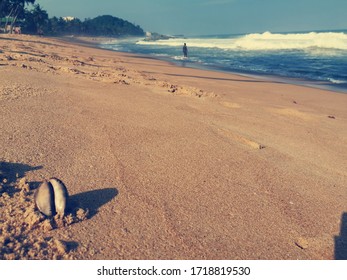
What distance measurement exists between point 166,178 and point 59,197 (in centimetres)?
112

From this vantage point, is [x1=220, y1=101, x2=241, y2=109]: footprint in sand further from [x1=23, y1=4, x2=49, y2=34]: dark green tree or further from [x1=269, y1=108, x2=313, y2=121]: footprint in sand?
[x1=23, y1=4, x2=49, y2=34]: dark green tree

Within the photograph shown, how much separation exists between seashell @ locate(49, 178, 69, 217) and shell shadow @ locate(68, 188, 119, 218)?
0.39 feet

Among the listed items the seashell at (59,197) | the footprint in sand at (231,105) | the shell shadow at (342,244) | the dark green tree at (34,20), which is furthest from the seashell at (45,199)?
the dark green tree at (34,20)

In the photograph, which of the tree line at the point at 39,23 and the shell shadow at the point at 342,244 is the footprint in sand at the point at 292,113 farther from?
the tree line at the point at 39,23

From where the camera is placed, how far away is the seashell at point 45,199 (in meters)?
2.43

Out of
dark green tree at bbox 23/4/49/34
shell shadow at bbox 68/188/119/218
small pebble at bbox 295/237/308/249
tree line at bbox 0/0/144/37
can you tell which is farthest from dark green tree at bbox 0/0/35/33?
small pebble at bbox 295/237/308/249

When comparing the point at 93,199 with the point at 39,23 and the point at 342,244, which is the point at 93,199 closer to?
the point at 342,244

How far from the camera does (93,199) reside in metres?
2.76

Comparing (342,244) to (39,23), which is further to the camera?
(39,23)

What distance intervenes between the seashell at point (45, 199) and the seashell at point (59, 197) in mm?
26

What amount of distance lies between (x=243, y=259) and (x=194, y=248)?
1.12ft

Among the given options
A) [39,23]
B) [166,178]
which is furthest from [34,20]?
[166,178]

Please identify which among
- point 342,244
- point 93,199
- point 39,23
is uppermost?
point 39,23

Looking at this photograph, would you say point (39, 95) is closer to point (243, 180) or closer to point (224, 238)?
point (243, 180)
